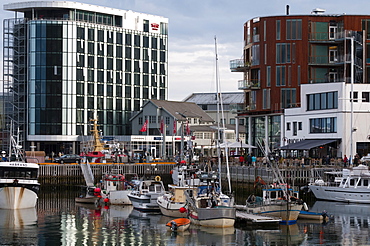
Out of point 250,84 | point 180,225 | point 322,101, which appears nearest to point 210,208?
point 180,225

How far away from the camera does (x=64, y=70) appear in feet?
455

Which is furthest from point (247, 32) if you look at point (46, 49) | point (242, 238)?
point (242, 238)

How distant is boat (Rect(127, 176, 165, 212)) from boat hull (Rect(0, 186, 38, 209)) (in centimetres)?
881

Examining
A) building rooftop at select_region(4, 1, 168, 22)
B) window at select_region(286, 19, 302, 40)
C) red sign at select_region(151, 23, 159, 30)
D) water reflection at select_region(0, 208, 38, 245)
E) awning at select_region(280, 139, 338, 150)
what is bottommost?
water reflection at select_region(0, 208, 38, 245)

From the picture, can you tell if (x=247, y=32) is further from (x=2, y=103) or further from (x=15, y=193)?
(x=2, y=103)

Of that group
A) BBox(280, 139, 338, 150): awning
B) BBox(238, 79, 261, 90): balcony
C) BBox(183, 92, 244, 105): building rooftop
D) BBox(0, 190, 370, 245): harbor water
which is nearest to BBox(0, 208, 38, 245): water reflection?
BBox(0, 190, 370, 245): harbor water

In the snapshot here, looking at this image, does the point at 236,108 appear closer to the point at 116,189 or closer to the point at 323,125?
the point at 323,125

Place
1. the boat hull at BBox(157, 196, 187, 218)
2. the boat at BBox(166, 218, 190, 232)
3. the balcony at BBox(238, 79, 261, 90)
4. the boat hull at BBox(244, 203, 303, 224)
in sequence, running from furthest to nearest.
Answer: the balcony at BBox(238, 79, 261, 90), the boat hull at BBox(157, 196, 187, 218), the boat hull at BBox(244, 203, 303, 224), the boat at BBox(166, 218, 190, 232)

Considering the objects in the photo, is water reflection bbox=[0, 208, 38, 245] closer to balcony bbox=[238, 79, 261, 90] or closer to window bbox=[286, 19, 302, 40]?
balcony bbox=[238, 79, 261, 90]

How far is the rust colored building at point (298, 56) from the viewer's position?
3688 inches

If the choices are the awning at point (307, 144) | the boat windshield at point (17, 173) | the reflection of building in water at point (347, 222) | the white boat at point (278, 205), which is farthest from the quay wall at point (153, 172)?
the white boat at point (278, 205)

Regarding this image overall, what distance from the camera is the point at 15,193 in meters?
61.4

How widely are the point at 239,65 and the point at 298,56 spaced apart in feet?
32.6

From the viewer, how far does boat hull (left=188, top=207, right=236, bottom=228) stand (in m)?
48.4
